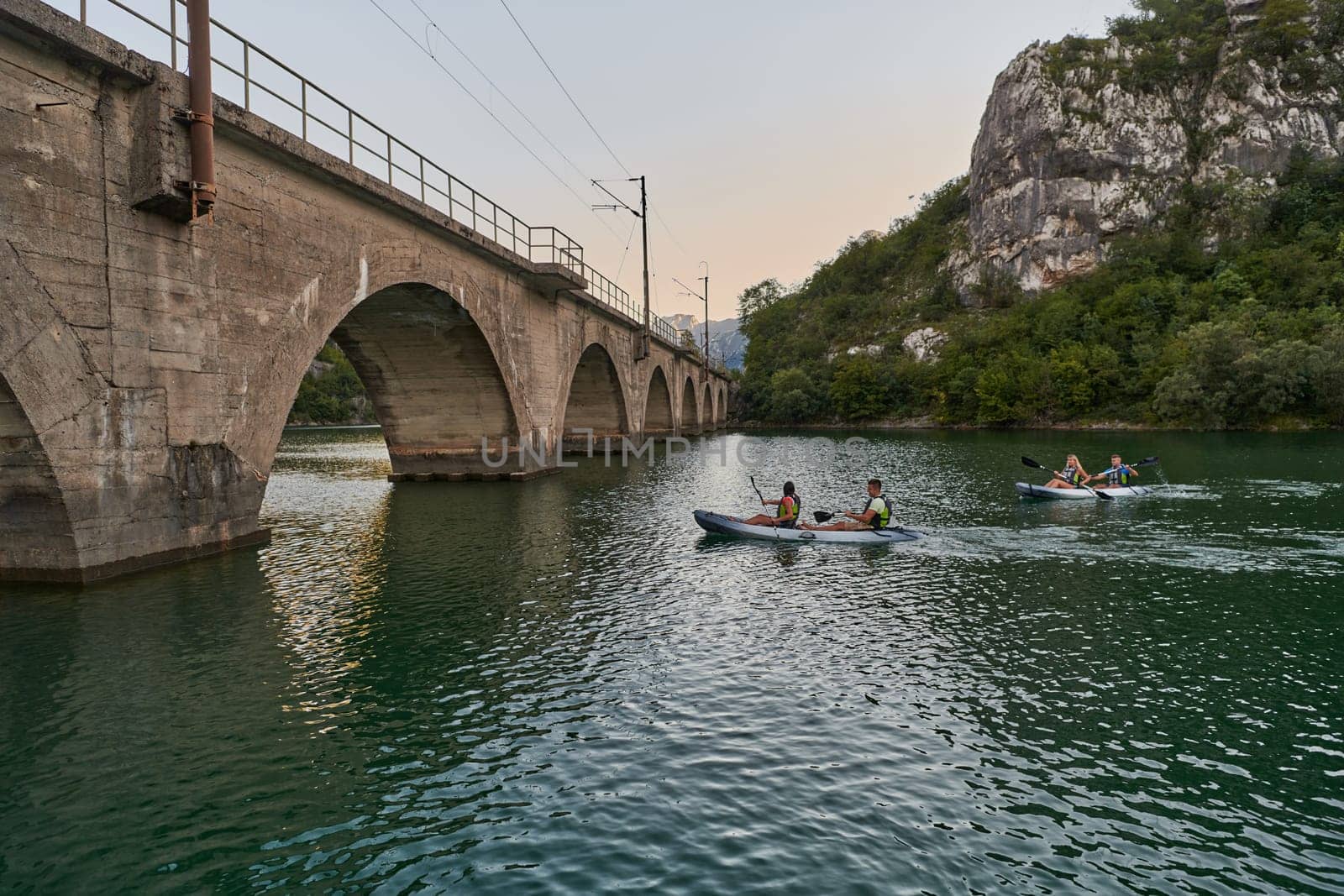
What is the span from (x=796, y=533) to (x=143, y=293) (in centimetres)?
1345

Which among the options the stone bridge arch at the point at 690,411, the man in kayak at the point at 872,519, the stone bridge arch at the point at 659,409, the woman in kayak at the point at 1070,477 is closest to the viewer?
the man in kayak at the point at 872,519

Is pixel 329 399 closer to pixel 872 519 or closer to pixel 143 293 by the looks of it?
pixel 143 293

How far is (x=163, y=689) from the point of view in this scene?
337 inches

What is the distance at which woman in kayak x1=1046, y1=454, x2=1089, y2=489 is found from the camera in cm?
2456

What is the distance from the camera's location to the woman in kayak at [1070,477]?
24.6m

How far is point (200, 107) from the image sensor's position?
41.7ft

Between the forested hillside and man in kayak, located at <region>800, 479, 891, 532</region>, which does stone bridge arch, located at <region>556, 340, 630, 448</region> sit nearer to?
man in kayak, located at <region>800, 479, 891, 532</region>

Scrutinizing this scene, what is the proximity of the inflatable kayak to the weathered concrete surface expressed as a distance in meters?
9.83

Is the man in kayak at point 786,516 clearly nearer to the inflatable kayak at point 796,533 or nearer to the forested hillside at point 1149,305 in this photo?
the inflatable kayak at point 796,533

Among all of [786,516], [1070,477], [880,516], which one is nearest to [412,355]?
[786,516]

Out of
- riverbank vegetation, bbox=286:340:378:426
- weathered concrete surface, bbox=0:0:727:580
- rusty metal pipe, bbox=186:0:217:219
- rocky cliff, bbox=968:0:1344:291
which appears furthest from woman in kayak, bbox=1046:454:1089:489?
riverbank vegetation, bbox=286:340:378:426

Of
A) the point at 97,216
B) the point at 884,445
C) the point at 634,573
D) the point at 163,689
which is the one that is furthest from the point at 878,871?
the point at 884,445

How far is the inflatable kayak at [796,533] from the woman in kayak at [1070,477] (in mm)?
9882

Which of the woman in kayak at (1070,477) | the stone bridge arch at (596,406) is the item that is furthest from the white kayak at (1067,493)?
the stone bridge arch at (596,406)
